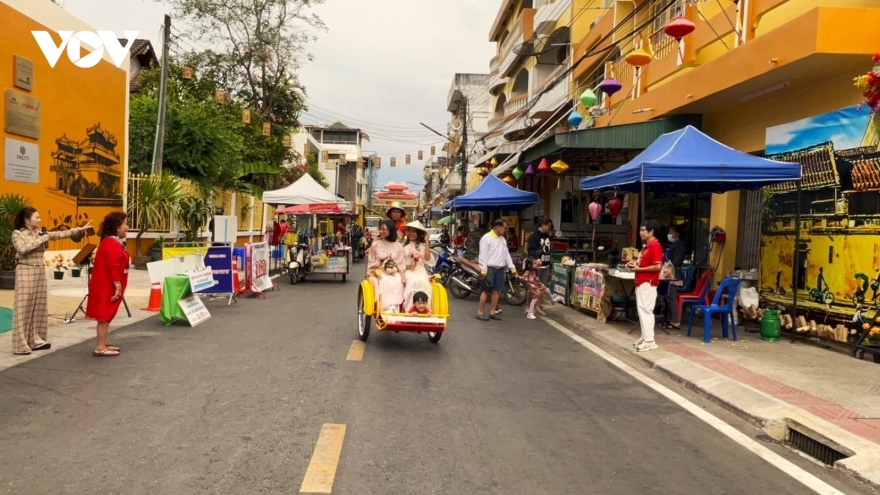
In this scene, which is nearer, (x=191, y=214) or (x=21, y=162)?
(x=21, y=162)

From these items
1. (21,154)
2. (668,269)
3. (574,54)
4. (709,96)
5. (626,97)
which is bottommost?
(668,269)

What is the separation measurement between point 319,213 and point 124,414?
15825 mm

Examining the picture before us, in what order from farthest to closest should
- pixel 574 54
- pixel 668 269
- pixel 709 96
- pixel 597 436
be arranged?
pixel 574 54 < pixel 709 96 < pixel 668 269 < pixel 597 436

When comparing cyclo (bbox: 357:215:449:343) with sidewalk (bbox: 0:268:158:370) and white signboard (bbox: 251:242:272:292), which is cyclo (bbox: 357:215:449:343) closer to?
sidewalk (bbox: 0:268:158:370)

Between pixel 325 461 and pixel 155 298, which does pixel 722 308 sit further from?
pixel 155 298

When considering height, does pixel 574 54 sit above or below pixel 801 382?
above

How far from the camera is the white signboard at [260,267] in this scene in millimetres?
14328

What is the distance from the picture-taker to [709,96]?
40.4ft

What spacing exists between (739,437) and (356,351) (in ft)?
14.6

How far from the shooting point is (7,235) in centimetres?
→ 1266

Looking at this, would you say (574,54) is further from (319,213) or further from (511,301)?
(511,301)

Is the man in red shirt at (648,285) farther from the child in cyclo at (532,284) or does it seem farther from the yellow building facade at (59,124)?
the yellow building facade at (59,124)

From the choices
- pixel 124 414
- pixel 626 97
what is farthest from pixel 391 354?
pixel 626 97

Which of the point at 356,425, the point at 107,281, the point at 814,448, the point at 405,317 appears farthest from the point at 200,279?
the point at 814,448
